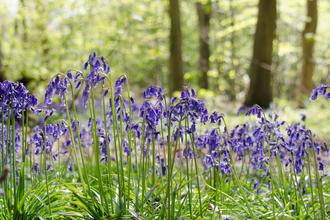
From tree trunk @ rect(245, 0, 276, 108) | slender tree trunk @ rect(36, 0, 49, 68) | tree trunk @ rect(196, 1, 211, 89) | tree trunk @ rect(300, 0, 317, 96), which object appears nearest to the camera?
tree trunk @ rect(245, 0, 276, 108)

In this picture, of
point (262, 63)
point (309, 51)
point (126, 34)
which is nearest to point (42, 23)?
point (126, 34)

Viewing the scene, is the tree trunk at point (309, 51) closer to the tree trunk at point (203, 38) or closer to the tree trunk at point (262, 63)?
the tree trunk at point (262, 63)

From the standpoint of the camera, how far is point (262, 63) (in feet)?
35.2

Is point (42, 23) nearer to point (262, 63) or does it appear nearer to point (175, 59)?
point (175, 59)

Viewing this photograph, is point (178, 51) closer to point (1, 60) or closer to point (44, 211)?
point (1, 60)

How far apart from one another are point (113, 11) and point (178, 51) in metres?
9.33

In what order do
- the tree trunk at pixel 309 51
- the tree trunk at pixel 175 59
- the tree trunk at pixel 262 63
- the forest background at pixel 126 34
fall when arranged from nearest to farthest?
1. the forest background at pixel 126 34
2. the tree trunk at pixel 262 63
3. the tree trunk at pixel 175 59
4. the tree trunk at pixel 309 51

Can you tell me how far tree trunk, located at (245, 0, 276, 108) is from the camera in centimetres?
1053

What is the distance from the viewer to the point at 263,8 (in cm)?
1034

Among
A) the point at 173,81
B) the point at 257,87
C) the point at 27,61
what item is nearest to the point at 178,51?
the point at 173,81

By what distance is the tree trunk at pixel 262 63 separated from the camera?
34.6 ft

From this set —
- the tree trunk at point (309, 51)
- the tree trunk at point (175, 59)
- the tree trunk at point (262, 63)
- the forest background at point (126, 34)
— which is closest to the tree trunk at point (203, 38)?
the forest background at point (126, 34)

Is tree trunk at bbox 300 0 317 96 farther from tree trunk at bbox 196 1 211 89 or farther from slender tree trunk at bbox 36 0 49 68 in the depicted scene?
slender tree trunk at bbox 36 0 49 68

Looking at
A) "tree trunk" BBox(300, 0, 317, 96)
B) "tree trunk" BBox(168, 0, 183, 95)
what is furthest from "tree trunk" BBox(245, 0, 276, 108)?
"tree trunk" BBox(300, 0, 317, 96)
